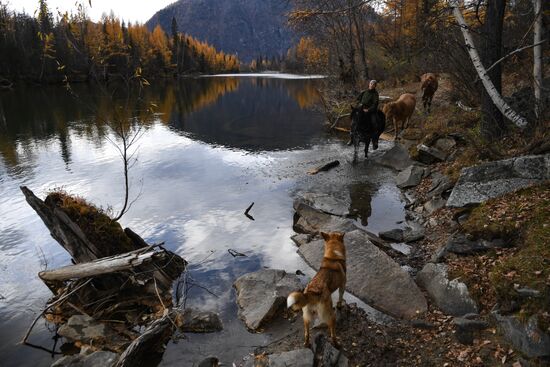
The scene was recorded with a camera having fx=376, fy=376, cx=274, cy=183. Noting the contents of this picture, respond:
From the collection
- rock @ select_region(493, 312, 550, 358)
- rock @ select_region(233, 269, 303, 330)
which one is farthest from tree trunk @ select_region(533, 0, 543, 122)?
rock @ select_region(233, 269, 303, 330)

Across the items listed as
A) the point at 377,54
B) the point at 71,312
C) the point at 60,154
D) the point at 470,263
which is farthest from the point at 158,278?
the point at 377,54

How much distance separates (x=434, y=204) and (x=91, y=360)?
30.8 feet

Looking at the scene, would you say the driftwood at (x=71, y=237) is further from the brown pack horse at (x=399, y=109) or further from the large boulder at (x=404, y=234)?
the brown pack horse at (x=399, y=109)

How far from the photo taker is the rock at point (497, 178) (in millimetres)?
8484

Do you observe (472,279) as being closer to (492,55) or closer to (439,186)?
(439,186)

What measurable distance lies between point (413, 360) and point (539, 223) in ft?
11.3

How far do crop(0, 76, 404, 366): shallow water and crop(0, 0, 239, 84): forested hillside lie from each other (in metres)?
1.78

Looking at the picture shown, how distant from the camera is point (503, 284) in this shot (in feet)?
18.7

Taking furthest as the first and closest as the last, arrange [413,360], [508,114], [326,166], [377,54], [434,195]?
[377,54], [326,166], [434,195], [508,114], [413,360]

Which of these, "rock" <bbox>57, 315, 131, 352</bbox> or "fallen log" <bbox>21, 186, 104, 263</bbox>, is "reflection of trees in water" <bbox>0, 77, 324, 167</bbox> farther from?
"rock" <bbox>57, 315, 131, 352</bbox>

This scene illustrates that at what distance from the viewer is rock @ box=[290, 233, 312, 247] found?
403 inches

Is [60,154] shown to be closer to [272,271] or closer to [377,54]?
[272,271]

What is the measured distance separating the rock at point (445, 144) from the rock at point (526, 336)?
10916 millimetres

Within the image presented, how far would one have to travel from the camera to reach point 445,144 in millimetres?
15570
